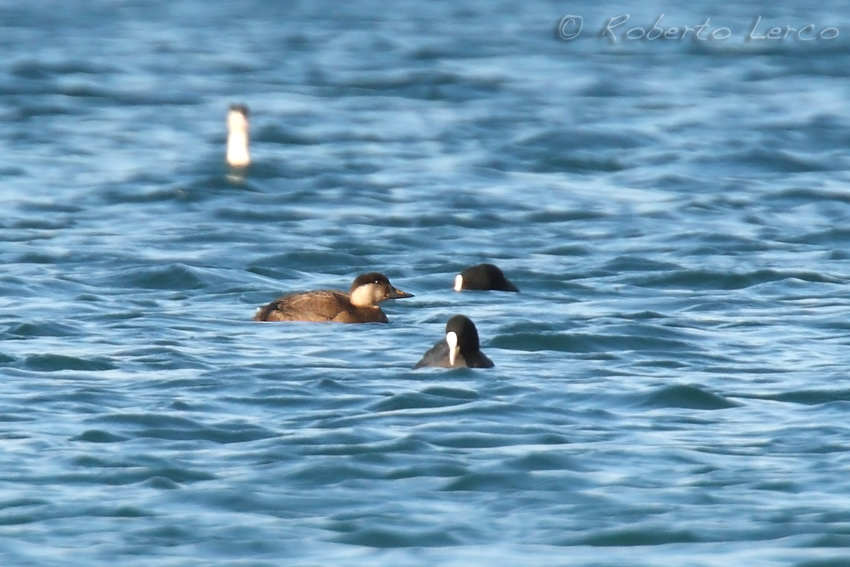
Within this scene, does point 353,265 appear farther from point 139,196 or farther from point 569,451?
point 569,451

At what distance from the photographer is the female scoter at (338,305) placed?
16.9 meters

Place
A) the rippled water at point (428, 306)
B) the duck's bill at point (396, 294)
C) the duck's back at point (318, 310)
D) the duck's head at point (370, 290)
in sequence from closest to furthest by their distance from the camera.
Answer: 1. the rippled water at point (428, 306)
2. the duck's back at point (318, 310)
3. the duck's head at point (370, 290)
4. the duck's bill at point (396, 294)

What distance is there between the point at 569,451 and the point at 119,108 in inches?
952

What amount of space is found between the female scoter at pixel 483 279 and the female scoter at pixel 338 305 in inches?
53.9

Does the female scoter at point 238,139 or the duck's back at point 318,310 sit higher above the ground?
the female scoter at point 238,139

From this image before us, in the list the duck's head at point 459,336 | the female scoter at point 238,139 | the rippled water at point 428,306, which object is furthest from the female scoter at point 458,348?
the female scoter at point 238,139

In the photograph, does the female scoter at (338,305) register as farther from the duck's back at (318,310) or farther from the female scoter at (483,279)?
the female scoter at (483,279)

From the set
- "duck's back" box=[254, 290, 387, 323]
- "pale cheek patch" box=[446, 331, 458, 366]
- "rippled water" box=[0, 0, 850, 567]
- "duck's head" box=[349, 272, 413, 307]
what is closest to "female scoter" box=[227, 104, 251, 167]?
"rippled water" box=[0, 0, 850, 567]

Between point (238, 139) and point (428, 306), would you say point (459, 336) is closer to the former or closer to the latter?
point (428, 306)

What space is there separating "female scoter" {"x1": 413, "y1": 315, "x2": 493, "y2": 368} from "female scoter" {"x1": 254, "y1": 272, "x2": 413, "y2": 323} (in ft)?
8.34

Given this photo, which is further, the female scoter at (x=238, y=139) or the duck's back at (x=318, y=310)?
the female scoter at (x=238, y=139)

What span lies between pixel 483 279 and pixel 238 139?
415 inches

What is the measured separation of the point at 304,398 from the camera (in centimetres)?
1369

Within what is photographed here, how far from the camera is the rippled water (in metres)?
10.6
